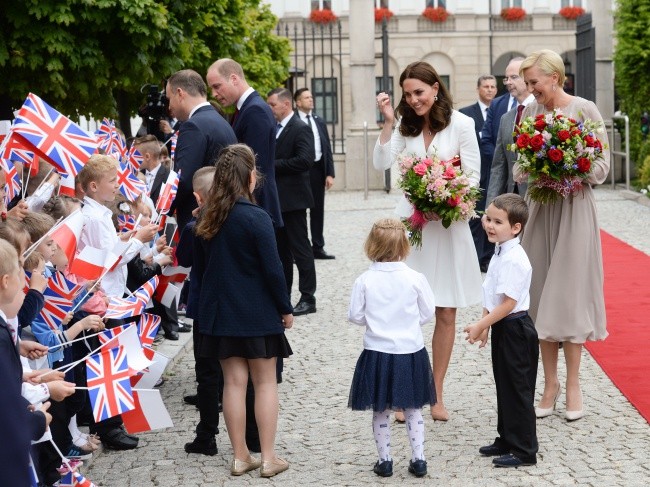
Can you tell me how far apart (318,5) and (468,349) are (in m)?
46.4

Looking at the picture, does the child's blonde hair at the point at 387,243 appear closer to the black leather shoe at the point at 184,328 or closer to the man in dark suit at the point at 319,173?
the black leather shoe at the point at 184,328

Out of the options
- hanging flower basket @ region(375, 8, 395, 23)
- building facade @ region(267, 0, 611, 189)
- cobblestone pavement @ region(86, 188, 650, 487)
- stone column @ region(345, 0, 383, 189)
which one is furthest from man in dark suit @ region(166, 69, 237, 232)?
hanging flower basket @ region(375, 8, 395, 23)

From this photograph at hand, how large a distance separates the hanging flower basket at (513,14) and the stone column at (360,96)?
94.3 feet

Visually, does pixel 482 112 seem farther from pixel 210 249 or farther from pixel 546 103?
pixel 210 249

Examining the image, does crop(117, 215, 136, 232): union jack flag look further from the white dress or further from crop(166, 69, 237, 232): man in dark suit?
the white dress

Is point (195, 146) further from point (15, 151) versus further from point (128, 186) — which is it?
point (15, 151)

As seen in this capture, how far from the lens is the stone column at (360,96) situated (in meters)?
26.6

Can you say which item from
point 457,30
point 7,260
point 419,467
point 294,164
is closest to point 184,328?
point 294,164

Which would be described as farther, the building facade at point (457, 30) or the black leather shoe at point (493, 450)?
the building facade at point (457, 30)

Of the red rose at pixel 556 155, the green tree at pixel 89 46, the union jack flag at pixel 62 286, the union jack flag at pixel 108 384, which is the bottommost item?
the union jack flag at pixel 108 384

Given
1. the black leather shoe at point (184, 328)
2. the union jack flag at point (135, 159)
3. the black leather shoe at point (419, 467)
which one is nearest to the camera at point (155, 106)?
the union jack flag at point (135, 159)

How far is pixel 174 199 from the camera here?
316 inches

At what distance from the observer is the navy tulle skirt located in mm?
6352

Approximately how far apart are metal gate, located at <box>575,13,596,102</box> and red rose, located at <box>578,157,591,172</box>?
1596cm
